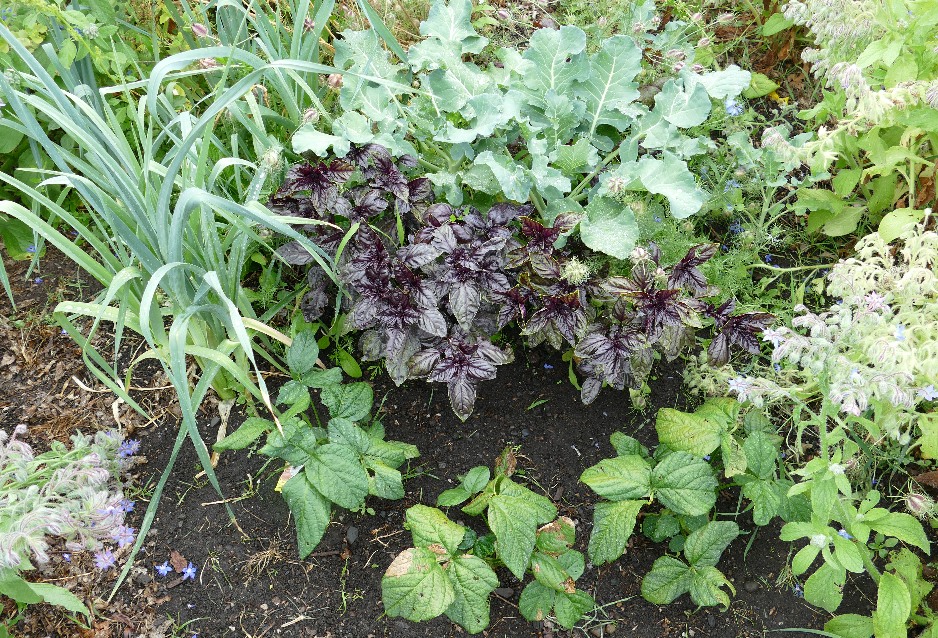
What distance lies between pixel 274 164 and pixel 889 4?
6.01 ft

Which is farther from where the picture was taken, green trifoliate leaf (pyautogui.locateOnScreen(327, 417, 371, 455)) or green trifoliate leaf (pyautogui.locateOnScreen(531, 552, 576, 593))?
green trifoliate leaf (pyautogui.locateOnScreen(327, 417, 371, 455))

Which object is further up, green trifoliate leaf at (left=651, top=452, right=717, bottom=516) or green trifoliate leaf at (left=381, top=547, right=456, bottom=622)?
green trifoliate leaf at (left=651, top=452, right=717, bottom=516)

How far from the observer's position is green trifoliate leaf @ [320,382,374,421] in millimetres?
1903

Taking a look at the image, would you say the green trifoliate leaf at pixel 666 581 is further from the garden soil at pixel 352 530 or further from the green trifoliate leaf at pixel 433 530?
the green trifoliate leaf at pixel 433 530

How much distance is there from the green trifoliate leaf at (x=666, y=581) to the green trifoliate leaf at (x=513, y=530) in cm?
32

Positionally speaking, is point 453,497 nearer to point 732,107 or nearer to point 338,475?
point 338,475

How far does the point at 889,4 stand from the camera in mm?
2070

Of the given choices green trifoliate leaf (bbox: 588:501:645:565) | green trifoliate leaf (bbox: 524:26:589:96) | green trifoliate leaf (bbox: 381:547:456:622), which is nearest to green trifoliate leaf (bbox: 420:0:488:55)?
green trifoliate leaf (bbox: 524:26:589:96)

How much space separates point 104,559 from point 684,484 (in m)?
1.45

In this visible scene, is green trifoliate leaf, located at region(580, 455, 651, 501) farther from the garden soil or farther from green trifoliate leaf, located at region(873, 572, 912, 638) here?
green trifoliate leaf, located at region(873, 572, 912, 638)

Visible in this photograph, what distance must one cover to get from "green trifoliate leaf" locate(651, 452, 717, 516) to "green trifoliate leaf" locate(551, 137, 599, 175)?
0.88 meters

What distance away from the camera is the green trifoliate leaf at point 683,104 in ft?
6.88

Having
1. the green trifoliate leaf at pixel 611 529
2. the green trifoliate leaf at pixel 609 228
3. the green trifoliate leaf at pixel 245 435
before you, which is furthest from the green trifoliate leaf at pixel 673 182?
the green trifoliate leaf at pixel 245 435

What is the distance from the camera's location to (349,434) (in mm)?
1832
